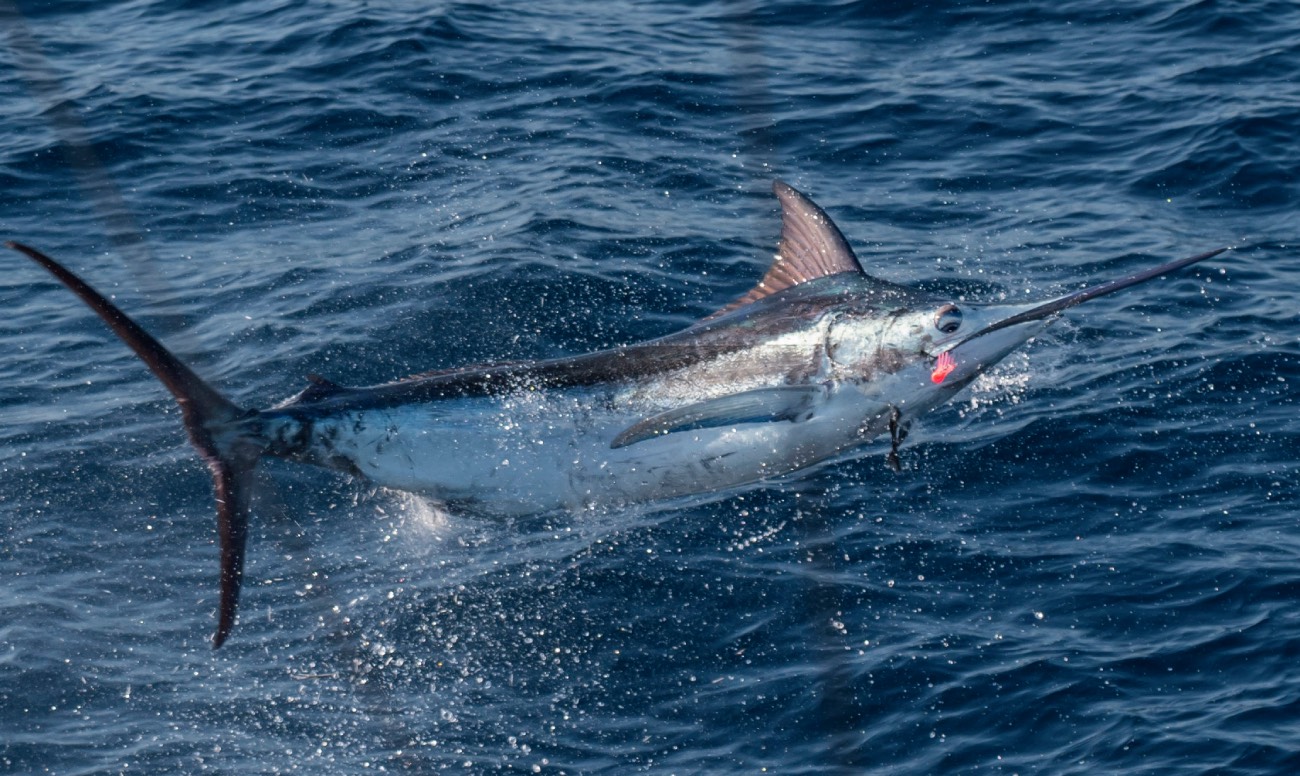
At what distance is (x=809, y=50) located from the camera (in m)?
16.1

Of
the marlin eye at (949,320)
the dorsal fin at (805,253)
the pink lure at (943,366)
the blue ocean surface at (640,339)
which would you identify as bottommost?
the blue ocean surface at (640,339)

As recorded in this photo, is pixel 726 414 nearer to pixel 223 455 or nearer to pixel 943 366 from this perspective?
pixel 943 366

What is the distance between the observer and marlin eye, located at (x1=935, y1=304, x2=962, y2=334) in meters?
5.85

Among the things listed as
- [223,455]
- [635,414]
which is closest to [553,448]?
[635,414]

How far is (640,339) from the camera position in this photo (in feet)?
34.4

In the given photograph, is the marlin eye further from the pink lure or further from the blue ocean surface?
the blue ocean surface

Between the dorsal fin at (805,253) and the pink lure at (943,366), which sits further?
the dorsal fin at (805,253)

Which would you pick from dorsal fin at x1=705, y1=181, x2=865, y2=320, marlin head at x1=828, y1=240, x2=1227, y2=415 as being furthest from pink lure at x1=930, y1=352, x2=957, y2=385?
dorsal fin at x1=705, y1=181, x2=865, y2=320

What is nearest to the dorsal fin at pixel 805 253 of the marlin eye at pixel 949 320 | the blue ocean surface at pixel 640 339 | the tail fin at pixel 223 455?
the marlin eye at pixel 949 320

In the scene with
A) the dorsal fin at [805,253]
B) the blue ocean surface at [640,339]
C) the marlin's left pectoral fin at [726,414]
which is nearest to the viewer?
the marlin's left pectoral fin at [726,414]

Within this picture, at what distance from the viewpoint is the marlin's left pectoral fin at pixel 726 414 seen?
5.81 m

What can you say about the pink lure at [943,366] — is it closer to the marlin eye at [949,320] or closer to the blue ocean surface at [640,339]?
the marlin eye at [949,320]

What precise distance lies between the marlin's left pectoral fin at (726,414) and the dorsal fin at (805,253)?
580 millimetres

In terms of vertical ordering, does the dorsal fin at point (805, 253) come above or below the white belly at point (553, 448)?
above
